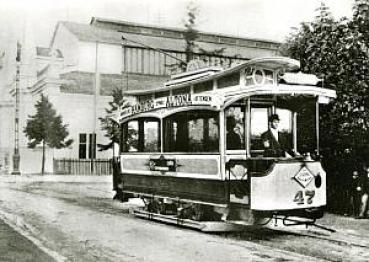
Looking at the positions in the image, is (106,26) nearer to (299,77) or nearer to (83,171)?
(83,171)

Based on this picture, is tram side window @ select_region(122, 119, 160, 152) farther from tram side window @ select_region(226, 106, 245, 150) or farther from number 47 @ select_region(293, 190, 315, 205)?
number 47 @ select_region(293, 190, 315, 205)

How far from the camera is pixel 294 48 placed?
1347cm

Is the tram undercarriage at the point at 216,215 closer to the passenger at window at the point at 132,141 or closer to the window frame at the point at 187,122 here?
the window frame at the point at 187,122

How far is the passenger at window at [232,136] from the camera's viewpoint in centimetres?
960

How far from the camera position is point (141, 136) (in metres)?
12.1

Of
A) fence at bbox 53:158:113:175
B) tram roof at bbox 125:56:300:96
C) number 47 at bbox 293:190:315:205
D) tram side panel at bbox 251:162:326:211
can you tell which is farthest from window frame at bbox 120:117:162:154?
fence at bbox 53:158:113:175

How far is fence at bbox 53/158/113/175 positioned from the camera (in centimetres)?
2962

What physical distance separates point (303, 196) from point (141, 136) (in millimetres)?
4425

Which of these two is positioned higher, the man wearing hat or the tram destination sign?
the tram destination sign

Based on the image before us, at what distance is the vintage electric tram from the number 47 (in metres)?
0.02

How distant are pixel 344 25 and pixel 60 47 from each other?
2686cm

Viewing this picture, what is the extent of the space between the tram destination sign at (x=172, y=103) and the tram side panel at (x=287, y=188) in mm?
1580

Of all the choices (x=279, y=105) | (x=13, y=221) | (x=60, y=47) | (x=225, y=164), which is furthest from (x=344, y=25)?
(x=60, y=47)

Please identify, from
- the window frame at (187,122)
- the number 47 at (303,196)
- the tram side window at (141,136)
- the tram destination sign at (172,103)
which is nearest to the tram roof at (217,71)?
the tram destination sign at (172,103)
